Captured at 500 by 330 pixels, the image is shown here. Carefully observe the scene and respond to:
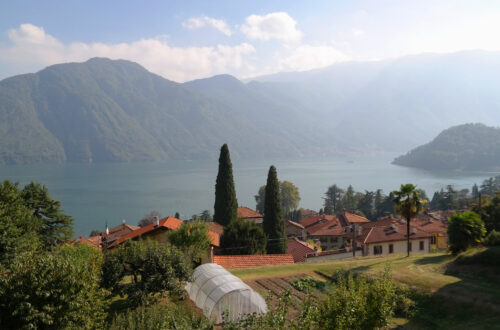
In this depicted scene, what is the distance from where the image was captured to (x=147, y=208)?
461ft

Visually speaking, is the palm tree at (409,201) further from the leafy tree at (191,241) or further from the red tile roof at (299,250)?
the red tile roof at (299,250)

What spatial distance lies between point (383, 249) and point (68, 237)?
32.2 meters

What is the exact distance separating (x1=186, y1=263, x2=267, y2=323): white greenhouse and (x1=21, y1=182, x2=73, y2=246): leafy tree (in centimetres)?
1753

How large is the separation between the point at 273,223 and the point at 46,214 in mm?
21426

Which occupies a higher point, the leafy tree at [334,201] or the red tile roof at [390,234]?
the red tile roof at [390,234]

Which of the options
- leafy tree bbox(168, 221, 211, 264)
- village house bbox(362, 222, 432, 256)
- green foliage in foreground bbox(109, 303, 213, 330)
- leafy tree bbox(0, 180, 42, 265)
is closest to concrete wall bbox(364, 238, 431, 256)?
village house bbox(362, 222, 432, 256)

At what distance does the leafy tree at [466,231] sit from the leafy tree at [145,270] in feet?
65.0

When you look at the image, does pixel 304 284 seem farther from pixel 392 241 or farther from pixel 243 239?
pixel 392 241

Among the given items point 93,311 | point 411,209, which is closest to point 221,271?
point 93,311

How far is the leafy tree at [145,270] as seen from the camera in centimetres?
1689

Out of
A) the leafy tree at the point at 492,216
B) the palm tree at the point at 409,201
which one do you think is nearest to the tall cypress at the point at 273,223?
the palm tree at the point at 409,201

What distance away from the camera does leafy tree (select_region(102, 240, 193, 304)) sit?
16.9m

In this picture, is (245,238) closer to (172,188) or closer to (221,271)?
(221,271)

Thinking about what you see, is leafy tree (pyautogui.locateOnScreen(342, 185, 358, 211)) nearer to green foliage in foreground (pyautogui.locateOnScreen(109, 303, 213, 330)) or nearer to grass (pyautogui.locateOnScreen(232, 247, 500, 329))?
grass (pyautogui.locateOnScreen(232, 247, 500, 329))
